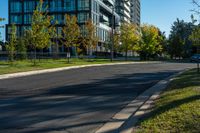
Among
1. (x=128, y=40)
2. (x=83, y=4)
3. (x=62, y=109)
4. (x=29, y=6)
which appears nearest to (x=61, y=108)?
(x=62, y=109)

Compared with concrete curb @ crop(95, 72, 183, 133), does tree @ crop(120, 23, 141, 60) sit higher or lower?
higher

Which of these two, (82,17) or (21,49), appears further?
(82,17)

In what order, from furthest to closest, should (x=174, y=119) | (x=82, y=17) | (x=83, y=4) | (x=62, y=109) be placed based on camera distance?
(x=83, y=4), (x=82, y=17), (x=62, y=109), (x=174, y=119)

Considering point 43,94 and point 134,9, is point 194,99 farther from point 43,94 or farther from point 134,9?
point 134,9

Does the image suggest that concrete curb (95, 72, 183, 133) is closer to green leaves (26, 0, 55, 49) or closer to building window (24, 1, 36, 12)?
green leaves (26, 0, 55, 49)

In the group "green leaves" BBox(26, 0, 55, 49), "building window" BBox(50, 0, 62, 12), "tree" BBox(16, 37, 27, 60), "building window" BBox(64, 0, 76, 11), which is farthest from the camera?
"building window" BBox(50, 0, 62, 12)

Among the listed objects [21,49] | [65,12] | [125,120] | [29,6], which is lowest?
[125,120]

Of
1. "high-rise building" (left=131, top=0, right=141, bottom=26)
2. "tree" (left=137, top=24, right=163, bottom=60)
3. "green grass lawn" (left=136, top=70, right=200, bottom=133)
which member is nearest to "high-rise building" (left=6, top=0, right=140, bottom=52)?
"tree" (left=137, top=24, right=163, bottom=60)

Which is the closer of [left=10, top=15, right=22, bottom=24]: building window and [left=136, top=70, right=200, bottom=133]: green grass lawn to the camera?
[left=136, top=70, right=200, bottom=133]: green grass lawn

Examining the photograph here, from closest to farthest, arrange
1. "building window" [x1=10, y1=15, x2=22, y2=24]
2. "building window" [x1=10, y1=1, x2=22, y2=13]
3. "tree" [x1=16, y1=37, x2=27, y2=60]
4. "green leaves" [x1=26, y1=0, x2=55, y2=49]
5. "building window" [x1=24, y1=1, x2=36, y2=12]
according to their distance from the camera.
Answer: "green leaves" [x1=26, y1=0, x2=55, y2=49] < "tree" [x1=16, y1=37, x2=27, y2=60] < "building window" [x1=24, y1=1, x2=36, y2=12] < "building window" [x1=10, y1=15, x2=22, y2=24] < "building window" [x1=10, y1=1, x2=22, y2=13]

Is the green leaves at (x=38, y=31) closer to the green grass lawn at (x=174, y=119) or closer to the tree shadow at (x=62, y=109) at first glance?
the tree shadow at (x=62, y=109)

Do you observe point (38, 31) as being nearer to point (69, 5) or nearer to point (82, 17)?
point (82, 17)

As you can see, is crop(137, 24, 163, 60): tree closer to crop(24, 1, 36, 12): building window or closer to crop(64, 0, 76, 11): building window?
crop(64, 0, 76, 11): building window

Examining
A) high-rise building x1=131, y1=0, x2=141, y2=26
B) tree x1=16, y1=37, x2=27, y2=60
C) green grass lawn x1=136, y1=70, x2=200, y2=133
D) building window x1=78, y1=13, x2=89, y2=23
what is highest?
high-rise building x1=131, y1=0, x2=141, y2=26
